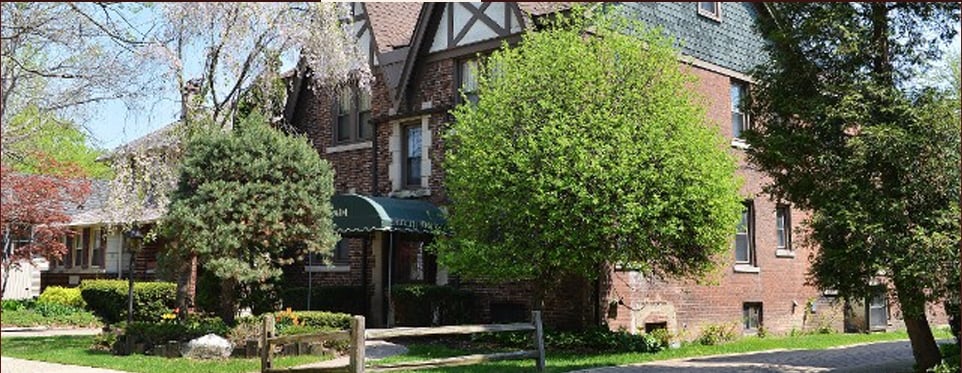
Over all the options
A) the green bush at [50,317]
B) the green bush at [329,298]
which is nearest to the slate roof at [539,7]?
the green bush at [329,298]

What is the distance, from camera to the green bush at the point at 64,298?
100 ft

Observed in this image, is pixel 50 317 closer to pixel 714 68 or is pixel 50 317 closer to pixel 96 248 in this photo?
pixel 96 248

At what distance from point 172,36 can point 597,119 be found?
8.76 metres

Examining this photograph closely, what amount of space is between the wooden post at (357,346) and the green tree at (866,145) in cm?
626

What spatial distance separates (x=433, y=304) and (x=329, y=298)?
10.3 feet

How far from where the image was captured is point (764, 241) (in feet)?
79.4

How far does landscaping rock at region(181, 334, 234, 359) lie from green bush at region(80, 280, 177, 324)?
7950mm

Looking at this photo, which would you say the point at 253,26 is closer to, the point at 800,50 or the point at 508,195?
the point at 508,195

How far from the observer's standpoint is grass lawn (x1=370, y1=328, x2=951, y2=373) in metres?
15.5

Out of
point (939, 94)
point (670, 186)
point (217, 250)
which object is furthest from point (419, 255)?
point (939, 94)

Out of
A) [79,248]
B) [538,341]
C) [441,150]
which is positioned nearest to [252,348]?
[538,341]

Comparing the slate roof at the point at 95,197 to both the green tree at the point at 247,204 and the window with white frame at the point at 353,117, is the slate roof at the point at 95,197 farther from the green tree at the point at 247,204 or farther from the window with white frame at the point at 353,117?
the green tree at the point at 247,204

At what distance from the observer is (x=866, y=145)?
41.1 ft

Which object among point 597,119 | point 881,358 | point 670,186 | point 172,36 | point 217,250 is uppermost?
point 172,36
